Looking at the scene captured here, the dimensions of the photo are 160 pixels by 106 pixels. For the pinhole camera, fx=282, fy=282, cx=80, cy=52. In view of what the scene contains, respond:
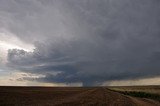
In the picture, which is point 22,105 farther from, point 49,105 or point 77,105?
point 77,105

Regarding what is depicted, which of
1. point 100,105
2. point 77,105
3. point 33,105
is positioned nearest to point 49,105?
point 33,105

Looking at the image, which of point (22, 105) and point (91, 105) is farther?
point (91, 105)

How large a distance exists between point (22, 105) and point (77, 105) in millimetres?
5593

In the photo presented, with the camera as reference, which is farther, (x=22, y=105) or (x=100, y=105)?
(x=100, y=105)

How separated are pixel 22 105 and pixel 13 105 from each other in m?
0.83

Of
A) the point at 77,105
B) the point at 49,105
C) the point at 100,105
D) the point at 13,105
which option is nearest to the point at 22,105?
the point at 13,105

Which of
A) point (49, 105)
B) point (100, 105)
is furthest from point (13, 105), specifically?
point (100, 105)

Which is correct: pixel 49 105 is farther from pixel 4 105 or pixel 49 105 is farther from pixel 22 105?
pixel 4 105

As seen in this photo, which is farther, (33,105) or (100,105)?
(100,105)

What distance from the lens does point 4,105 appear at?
25859 mm

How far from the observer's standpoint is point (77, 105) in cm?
2858

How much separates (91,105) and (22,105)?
7.08 m

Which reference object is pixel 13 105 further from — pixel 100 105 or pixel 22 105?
pixel 100 105

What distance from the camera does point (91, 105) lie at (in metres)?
29.0
